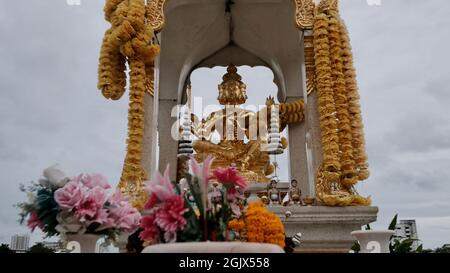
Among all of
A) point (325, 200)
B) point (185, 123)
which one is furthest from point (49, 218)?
point (185, 123)

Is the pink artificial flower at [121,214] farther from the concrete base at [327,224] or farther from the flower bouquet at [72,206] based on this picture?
the concrete base at [327,224]

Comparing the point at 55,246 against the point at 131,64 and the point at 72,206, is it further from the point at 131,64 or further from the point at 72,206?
the point at 131,64

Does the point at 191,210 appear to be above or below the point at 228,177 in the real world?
below

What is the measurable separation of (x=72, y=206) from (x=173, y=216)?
620 mm

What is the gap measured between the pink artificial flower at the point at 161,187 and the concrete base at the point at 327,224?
4159 mm

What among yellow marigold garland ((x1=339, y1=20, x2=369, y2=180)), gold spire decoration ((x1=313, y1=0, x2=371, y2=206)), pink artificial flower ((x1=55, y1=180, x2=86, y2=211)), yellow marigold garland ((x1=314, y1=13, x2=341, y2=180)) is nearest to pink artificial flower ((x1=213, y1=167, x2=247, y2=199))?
pink artificial flower ((x1=55, y1=180, x2=86, y2=211))

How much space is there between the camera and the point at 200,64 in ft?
34.5

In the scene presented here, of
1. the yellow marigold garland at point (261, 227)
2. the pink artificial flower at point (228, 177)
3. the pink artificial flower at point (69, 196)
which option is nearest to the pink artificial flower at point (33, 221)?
the pink artificial flower at point (69, 196)

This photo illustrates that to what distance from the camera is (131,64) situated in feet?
22.1

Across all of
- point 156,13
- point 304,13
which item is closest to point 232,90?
point 304,13

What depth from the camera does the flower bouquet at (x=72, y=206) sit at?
218cm

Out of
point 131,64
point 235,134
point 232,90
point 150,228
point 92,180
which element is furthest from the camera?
point 232,90

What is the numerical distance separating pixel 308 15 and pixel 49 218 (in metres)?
6.04
